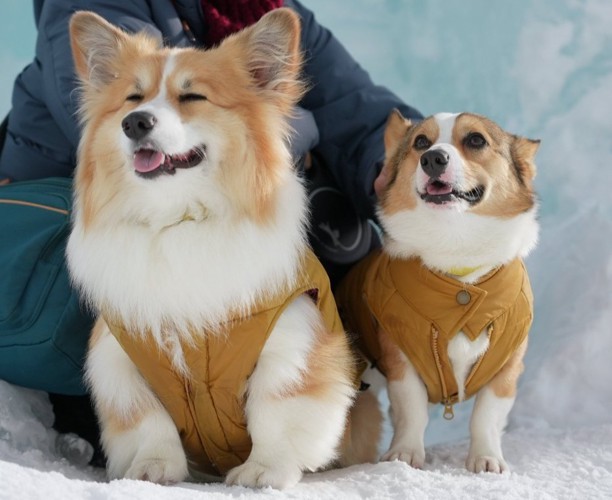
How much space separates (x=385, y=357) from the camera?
8.05ft

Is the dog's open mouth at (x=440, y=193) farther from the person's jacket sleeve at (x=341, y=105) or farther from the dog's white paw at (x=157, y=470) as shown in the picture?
the dog's white paw at (x=157, y=470)

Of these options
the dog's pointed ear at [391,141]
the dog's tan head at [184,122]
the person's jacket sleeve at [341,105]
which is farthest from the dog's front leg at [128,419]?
the person's jacket sleeve at [341,105]

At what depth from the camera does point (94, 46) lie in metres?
2.24

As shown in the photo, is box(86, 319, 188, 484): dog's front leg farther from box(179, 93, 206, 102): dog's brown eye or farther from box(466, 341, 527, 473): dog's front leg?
box(466, 341, 527, 473): dog's front leg

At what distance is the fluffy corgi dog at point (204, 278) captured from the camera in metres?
2.00

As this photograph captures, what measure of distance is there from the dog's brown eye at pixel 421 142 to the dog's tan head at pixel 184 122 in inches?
17.5

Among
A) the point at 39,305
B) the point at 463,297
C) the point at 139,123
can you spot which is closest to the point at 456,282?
the point at 463,297

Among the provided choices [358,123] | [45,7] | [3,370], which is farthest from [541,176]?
[3,370]

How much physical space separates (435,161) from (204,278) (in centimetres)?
74

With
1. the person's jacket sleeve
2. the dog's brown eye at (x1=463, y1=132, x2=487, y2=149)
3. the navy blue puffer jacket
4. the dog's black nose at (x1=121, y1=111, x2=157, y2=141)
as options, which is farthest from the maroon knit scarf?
the dog's black nose at (x1=121, y1=111, x2=157, y2=141)

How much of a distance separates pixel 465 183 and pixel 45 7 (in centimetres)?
152

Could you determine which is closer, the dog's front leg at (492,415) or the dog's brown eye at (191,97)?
the dog's brown eye at (191,97)

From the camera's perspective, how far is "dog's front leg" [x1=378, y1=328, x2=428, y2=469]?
7.79 feet

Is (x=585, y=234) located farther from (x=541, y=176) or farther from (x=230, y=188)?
(x=230, y=188)
